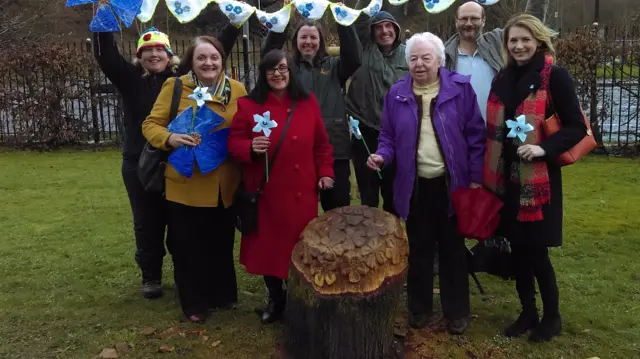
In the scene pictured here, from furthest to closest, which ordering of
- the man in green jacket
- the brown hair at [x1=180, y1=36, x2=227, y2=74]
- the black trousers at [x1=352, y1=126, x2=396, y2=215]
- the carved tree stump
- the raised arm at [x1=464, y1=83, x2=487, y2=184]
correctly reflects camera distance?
the black trousers at [x1=352, y1=126, x2=396, y2=215] < the man in green jacket < the brown hair at [x1=180, y1=36, x2=227, y2=74] < the raised arm at [x1=464, y1=83, x2=487, y2=184] < the carved tree stump

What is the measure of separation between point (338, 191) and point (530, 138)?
136 centimetres

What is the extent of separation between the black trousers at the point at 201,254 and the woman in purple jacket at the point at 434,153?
1200 mm

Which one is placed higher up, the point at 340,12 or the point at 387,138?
the point at 340,12

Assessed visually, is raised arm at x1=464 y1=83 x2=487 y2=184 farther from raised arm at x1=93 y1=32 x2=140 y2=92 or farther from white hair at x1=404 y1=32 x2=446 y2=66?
raised arm at x1=93 y1=32 x2=140 y2=92

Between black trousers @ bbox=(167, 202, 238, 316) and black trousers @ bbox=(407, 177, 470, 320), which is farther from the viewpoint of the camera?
black trousers @ bbox=(167, 202, 238, 316)

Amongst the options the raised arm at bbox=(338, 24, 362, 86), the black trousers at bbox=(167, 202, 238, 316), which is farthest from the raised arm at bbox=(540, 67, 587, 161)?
the black trousers at bbox=(167, 202, 238, 316)

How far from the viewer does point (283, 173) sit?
3.57 m

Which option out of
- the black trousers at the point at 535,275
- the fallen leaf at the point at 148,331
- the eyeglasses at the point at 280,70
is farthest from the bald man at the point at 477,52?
the fallen leaf at the point at 148,331

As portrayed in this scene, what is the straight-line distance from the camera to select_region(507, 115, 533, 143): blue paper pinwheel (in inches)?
121

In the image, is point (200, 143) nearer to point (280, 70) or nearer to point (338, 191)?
point (280, 70)

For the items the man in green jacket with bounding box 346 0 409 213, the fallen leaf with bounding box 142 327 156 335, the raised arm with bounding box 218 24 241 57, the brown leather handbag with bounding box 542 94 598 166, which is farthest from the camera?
the man in green jacket with bounding box 346 0 409 213

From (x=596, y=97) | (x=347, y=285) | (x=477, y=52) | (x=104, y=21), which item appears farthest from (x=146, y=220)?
(x=596, y=97)

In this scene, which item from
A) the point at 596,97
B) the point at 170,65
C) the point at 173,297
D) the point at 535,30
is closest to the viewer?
the point at 535,30

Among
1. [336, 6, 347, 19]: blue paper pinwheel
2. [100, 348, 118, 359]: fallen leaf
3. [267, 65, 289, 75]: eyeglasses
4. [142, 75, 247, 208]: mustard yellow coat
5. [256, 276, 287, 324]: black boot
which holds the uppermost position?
[336, 6, 347, 19]: blue paper pinwheel
